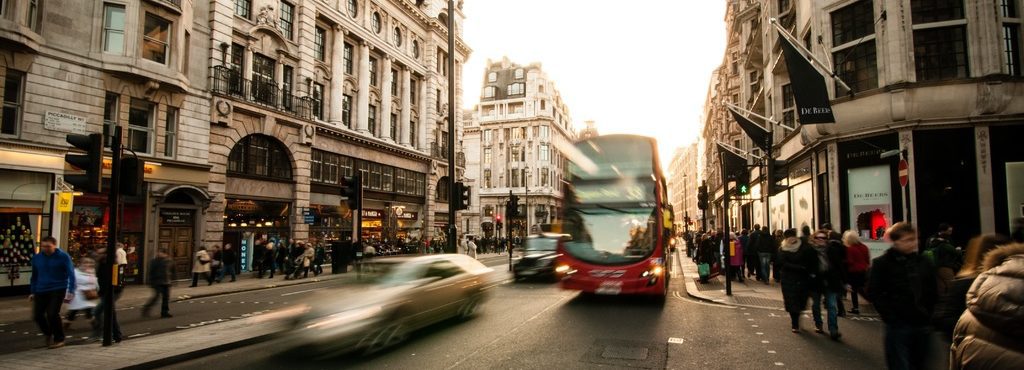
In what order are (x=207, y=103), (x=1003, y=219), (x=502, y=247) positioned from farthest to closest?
(x=502, y=247) → (x=207, y=103) → (x=1003, y=219)

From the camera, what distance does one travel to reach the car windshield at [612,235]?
39.4ft

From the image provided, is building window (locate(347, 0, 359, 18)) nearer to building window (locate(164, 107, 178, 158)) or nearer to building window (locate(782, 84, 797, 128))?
building window (locate(164, 107, 178, 158))

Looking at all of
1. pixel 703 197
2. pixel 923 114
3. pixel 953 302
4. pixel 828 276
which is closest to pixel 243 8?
pixel 703 197

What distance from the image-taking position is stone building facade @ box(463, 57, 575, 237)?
3194 inches

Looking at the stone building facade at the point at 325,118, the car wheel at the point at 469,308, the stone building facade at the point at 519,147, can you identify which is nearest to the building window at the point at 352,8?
the stone building facade at the point at 325,118

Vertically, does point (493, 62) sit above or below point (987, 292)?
above

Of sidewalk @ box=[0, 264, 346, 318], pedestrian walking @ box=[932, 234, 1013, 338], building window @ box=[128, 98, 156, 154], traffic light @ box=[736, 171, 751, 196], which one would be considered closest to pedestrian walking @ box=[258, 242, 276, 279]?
sidewalk @ box=[0, 264, 346, 318]

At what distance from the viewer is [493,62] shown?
308 feet

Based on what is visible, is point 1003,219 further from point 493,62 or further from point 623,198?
point 493,62

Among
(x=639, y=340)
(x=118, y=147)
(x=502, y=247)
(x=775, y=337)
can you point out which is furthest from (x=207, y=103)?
(x=502, y=247)

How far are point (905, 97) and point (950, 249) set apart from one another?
859cm

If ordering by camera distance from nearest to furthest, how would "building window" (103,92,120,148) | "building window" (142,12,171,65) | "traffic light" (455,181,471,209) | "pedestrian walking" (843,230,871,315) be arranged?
"pedestrian walking" (843,230,871,315) → "traffic light" (455,181,471,209) → "building window" (103,92,120,148) → "building window" (142,12,171,65)

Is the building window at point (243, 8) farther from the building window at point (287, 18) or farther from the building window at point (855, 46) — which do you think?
the building window at point (855, 46)

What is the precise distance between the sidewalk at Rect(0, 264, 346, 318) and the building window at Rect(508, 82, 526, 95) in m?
65.8
